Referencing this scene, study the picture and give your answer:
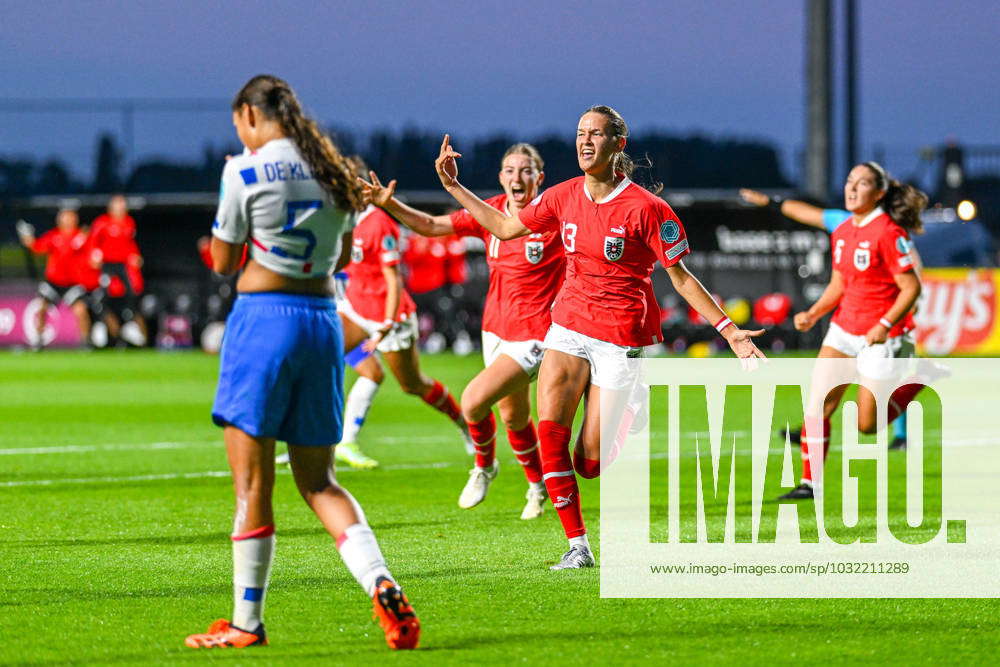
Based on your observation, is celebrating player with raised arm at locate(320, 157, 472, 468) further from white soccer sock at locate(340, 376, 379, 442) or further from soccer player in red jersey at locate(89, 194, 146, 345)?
soccer player in red jersey at locate(89, 194, 146, 345)

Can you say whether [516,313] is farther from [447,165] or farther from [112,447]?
[112,447]

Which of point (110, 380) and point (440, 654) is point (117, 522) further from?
point (110, 380)

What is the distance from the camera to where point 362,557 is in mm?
5910

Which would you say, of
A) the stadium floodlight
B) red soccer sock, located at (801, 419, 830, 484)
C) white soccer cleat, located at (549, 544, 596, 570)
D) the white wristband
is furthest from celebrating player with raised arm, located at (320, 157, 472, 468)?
the white wristband

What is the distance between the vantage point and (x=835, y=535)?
910 cm

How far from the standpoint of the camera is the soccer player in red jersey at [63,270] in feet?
103

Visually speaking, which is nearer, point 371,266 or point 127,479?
point 127,479

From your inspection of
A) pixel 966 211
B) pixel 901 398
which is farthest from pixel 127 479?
pixel 966 211

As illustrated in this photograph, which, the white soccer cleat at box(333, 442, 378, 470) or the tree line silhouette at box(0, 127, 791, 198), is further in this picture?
the tree line silhouette at box(0, 127, 791, 198)

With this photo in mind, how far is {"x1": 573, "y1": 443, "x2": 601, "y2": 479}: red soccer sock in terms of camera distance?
822 cm

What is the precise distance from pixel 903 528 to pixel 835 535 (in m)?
0.64

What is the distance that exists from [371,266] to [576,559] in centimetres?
566

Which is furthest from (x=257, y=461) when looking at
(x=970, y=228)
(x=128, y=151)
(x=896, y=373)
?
(x=128, y=151)

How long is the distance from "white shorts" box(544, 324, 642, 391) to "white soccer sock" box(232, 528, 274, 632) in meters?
2.55
